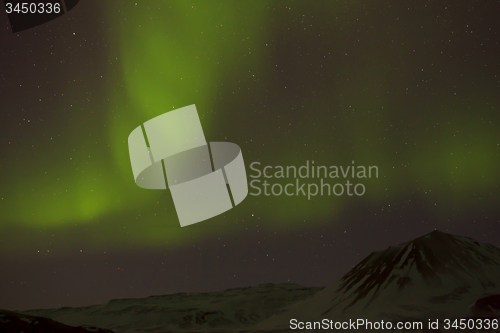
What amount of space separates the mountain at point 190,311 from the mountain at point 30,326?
38.3 meters

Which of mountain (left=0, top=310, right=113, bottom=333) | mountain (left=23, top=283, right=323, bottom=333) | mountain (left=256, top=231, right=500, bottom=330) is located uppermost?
mountain (left=0, top=310, right=113, bottom=333)

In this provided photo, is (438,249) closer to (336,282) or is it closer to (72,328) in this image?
(336,282)

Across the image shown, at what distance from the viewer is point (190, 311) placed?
87000 millimetres

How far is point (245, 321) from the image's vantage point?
83250mm

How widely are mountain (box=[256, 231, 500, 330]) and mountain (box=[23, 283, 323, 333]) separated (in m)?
23.4

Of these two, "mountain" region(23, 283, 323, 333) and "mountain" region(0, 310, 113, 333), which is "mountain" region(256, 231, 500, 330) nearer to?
"mountain" region(0, 310, 113, 333)

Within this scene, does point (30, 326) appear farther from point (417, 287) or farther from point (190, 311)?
point (190, 311)

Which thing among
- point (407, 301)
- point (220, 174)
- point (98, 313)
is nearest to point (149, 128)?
point (220, 174)

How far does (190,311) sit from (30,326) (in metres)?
62.5

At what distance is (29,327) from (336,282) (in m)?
34.8

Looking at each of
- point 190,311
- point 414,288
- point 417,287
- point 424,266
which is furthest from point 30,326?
point 190,311

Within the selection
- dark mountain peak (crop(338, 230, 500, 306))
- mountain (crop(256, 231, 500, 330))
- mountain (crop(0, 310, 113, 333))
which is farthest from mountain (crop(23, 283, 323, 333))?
mountain (crop(0, 310, 113, 333))

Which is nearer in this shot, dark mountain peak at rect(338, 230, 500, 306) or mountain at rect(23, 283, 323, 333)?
dark mountain peak at rect(338, 230, 500, 306)

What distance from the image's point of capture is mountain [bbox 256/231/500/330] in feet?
122
